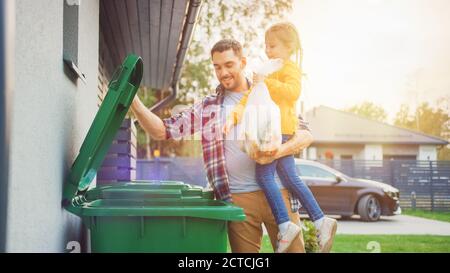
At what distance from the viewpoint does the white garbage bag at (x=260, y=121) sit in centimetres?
257

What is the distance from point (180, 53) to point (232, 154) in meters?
3.30

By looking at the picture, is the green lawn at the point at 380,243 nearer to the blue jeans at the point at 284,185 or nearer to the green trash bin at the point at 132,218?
the blue jeans at the point at 284,185

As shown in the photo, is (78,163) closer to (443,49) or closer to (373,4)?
(373,4)

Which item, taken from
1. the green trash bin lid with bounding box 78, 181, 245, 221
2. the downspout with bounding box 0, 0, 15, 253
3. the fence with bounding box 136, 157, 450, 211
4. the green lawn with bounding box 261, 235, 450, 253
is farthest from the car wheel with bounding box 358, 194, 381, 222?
the downspout with bounding box 0, 0, 15, 253

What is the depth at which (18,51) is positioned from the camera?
60.3 inches

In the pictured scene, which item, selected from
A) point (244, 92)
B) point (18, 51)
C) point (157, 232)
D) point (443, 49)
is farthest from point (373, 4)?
point (18, 51)

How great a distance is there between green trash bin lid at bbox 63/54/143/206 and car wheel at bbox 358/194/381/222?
19.8 ft

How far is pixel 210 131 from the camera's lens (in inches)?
105

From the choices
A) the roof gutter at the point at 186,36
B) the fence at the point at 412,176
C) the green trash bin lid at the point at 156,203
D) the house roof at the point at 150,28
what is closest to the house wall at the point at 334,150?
the fence at the point at 412,176

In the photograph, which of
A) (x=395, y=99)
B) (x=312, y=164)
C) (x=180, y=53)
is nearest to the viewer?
(x=395, y=99)

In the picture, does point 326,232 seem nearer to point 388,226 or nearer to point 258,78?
point 258,78

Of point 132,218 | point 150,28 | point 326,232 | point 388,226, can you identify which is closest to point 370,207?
point 388,226

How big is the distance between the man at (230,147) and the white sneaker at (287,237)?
4cm

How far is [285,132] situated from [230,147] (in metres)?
0.28
